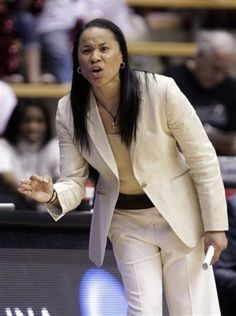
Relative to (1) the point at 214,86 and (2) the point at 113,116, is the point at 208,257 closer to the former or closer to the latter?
(2) the point at 113,116

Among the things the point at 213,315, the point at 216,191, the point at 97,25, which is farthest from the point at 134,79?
the point at 213,315

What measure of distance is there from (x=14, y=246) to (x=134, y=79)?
1249mm

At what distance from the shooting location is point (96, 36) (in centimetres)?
347

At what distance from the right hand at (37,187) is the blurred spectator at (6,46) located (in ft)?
12.6

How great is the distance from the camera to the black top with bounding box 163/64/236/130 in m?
6.95

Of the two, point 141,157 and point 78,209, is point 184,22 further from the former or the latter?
point 141,157

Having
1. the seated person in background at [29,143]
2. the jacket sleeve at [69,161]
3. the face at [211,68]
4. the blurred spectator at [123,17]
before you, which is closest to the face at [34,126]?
the seated person in background at [29,143]

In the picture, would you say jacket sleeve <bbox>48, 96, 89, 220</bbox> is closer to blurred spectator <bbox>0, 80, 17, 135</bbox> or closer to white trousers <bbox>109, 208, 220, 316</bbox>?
white trousers <bbox>109, 208, 220, 316</bbox>

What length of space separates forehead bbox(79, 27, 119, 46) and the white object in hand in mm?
758

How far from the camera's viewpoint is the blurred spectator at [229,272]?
456 cm

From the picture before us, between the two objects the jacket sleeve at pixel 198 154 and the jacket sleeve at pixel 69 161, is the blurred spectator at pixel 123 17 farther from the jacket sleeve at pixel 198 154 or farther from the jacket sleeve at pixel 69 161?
the jacket sleeve at pixel 198 154

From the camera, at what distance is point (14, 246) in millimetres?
4523


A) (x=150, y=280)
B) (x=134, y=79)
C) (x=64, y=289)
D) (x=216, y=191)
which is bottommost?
(x=64, y=289)

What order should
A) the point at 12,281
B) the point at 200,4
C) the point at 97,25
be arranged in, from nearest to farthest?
the point at 97,25 → the point at 12,281 → the point at 200,4
